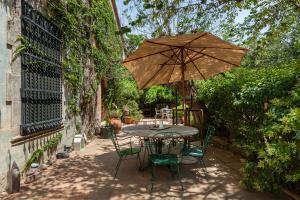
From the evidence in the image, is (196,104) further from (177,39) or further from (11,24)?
(11,24)

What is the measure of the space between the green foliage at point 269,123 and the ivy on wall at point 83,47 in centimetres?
387

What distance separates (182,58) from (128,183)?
119 inches

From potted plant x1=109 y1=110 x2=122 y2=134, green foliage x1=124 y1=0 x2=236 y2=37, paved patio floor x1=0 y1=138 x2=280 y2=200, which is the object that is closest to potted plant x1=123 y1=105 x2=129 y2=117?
potted plant x1=109 y1=110 x2=122 y2=134

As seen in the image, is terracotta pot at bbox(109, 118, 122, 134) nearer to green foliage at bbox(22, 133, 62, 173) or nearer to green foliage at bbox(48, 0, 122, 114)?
green foliage at bbox(48, 0, 122, 114)

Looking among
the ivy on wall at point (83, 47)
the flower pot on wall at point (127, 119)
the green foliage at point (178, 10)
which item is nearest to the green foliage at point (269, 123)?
the green foliage at point (178, 10)

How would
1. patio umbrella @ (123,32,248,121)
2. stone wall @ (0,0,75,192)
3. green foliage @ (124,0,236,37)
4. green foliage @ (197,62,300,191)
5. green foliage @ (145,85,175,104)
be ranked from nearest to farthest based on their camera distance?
1. green foliage @ (197,62,300,191)
2. stone wall @ (0,0,75,192)
3. patio umbrella @ (123,32,248,121)
4. green foliage @ (124,0,236,37)
5. green foliage @ (145,85,175,104)

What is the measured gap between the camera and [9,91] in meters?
4.62

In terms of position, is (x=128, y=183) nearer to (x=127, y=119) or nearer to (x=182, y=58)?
(x=182, y=58)

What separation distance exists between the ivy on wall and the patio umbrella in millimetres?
1586

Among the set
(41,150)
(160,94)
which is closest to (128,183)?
(41,150)

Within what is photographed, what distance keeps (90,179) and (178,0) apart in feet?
13.8

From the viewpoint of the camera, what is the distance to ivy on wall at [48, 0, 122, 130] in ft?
25.0

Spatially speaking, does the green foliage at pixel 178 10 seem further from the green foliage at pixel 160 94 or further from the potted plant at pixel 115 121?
the green foliage at pixel 160 94

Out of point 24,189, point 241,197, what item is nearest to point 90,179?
point 24,189
